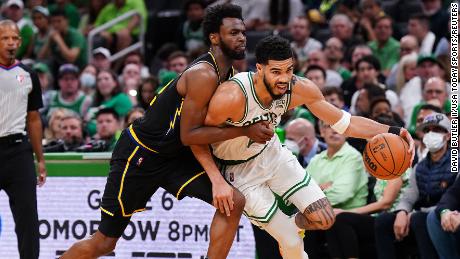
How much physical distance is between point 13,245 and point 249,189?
10.1 feet

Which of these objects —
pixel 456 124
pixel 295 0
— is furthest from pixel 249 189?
pixel 295 0

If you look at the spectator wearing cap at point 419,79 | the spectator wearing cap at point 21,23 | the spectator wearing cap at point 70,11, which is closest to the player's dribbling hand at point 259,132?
the spectator wearing cap at point 419,79

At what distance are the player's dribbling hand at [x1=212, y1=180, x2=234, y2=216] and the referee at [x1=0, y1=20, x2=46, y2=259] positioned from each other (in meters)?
2.01

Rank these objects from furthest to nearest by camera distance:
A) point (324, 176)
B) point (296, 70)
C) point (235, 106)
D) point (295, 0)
→ 1. point (295, 0)
2. point (296, 70)
3. point (324, 176)
4. point (235, 106)

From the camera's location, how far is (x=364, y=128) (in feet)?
23.6

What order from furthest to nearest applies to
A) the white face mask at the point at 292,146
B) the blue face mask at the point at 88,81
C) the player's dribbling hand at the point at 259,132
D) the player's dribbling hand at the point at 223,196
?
the blue face mask at the point at 88,81 < the white face mask at the point at 292,146 < the player's dribbling hand at the point at 223,196 < the player's dribbling hand at the point at 259,132

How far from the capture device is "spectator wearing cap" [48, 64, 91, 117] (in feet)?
Answer: 42.1

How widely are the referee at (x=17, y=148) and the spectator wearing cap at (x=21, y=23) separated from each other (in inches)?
284

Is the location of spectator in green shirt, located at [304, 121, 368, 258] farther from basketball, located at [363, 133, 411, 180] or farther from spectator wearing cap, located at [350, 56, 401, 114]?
spectator wearing cap, located at [350, 56, 401, 114]

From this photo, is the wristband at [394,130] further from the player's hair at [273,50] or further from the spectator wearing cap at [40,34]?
the spectator wearing cap at [40,34]

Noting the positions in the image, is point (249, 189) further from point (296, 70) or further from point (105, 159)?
point (296, 70)

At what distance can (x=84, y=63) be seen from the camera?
15141 mm

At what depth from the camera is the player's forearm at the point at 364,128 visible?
23.6 feet

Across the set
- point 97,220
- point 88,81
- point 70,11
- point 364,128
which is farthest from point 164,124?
point 70,11
